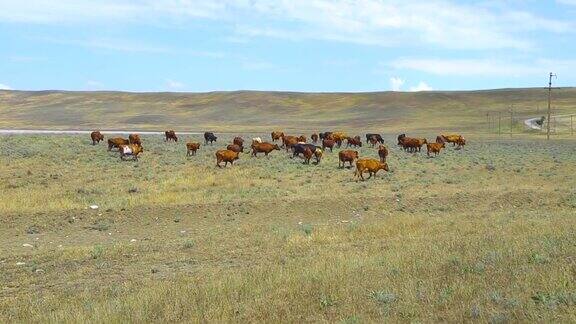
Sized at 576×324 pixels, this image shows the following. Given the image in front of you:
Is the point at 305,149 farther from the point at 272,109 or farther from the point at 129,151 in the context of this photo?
the point at 272,109

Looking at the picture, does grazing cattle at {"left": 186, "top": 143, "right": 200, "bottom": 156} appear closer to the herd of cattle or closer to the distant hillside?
the herd of cattle

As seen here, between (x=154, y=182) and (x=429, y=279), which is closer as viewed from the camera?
(x=429, y=279)

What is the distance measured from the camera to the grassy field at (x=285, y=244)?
6855 millimetres

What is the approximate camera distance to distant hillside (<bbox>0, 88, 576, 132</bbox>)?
11125 cm

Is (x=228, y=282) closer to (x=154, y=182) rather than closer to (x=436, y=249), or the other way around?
(x=436, y=249)

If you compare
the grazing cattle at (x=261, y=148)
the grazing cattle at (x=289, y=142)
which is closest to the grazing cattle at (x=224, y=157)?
the grazing cattle at (x=261, y=148)

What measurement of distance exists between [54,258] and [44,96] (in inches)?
7435

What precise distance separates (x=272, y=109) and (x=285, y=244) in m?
133

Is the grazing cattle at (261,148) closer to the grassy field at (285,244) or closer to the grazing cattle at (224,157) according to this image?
the grazing cattle at (224,157)

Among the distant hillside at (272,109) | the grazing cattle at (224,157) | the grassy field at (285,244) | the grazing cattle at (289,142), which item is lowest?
the grassy field at (285,244)

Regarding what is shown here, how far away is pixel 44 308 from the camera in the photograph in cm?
793

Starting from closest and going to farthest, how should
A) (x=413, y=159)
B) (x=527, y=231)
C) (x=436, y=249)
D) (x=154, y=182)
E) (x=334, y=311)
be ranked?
(x=334, y=311) → (x=436, y=249) → (x=527, y=231) → (x=154, y=182) → (x=413, y=159)

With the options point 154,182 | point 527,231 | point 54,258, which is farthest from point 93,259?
point 154,182

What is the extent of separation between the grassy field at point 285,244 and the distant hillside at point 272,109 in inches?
2996
